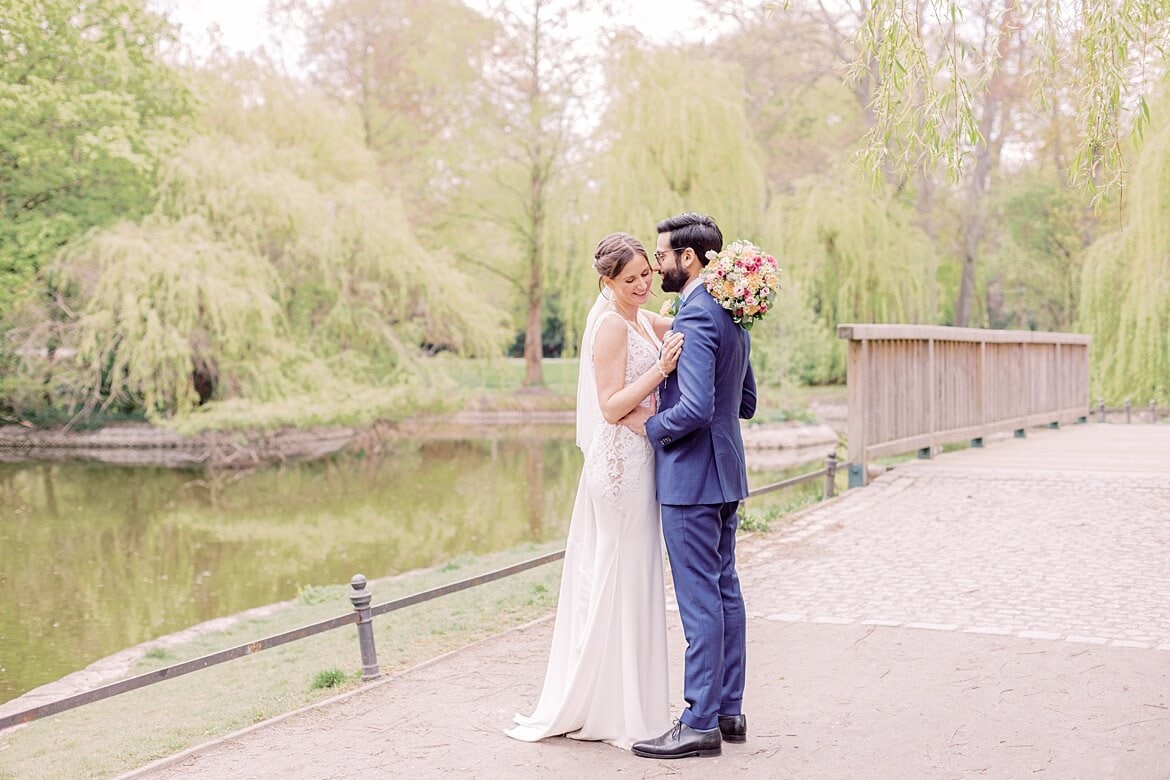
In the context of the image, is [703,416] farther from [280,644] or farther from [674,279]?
[280,644]

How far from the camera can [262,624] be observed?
36.6 ft

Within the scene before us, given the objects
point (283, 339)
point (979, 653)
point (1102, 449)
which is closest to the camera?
point (979, 653)

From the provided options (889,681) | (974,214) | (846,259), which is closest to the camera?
(889,681)

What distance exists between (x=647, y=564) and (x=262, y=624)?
7391 millimetres

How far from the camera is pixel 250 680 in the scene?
28.8ft

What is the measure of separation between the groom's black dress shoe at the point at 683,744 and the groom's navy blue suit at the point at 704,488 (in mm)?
35

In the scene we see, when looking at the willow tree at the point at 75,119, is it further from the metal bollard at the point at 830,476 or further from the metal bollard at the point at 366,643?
the metal bollard at the point at 366,643

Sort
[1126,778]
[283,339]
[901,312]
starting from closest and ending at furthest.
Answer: [1126,778] < [283,339] < [901,312]

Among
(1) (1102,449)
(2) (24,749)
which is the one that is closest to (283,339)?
(1) (1102,449)

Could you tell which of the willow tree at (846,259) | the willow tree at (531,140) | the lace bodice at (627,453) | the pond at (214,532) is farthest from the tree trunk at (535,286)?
the lace bodice at (627,453)

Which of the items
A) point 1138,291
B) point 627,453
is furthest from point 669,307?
point 1138,291

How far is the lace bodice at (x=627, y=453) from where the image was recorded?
477 centimetres

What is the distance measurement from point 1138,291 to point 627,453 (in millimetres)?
19319

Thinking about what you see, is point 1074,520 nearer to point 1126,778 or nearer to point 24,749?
point 1126,778
